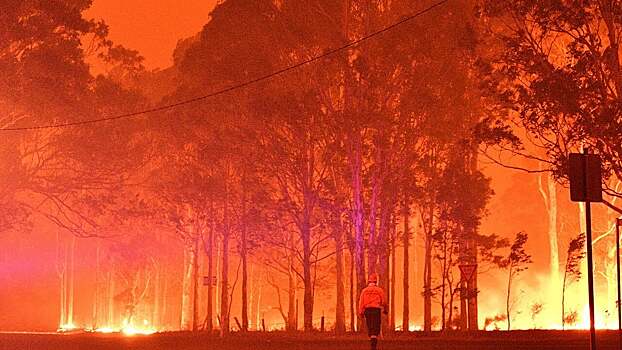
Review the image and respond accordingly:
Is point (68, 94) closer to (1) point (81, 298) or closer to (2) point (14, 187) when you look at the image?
(2) point (14, 187)

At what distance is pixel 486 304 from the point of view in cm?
8481

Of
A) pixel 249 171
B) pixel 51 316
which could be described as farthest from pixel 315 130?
pixel 51 316

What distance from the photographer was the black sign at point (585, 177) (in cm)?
1239

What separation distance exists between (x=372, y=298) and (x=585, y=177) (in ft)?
29.3

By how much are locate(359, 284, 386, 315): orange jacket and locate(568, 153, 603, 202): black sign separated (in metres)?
8.76

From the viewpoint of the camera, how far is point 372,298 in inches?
814

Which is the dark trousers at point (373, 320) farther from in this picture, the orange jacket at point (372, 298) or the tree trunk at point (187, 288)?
the tree trunk at point (187, 288)

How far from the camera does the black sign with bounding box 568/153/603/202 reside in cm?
1239

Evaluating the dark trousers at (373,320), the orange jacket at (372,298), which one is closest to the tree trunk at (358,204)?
the orange jacket at (372,298)

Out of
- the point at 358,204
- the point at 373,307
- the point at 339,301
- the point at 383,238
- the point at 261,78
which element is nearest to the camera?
the point at 373,307

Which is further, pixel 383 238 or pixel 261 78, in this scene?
pixel 261 78

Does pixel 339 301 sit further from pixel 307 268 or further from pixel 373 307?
pixel 373 307

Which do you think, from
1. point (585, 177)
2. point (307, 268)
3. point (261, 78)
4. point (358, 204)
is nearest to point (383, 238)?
point (358, 204)

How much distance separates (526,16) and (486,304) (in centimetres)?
6251
